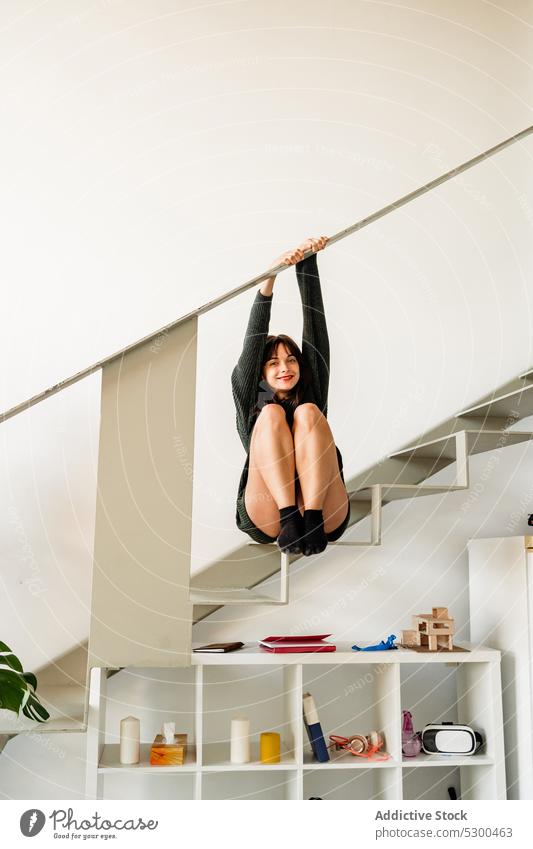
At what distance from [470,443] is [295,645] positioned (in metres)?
0.96

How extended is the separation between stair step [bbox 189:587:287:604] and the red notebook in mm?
204

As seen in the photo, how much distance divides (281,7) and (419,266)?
139cm

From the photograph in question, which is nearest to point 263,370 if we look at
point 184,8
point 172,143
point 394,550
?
point 394,550

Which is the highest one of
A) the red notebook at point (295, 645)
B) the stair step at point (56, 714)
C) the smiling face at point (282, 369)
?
the smiling face at point (282, 369)

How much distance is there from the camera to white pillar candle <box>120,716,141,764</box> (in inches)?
101

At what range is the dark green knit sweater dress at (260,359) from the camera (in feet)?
8.59

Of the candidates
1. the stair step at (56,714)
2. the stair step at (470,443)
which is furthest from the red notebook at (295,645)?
the stair step at (470,443)

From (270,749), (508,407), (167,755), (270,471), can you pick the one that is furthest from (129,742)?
(508,407)

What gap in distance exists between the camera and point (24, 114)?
3279 mm

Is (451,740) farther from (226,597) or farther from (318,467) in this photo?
(318,467)

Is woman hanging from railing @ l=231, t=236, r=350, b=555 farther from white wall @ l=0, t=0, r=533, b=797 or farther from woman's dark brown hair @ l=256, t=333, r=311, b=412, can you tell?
white wall @ l=0, t=0, r=533, b=797

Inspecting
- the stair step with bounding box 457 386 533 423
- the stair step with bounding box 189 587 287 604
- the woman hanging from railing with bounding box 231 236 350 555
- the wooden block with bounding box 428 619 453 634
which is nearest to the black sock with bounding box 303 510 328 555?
the woman hanging from railing with bounding box 231 236 350 555

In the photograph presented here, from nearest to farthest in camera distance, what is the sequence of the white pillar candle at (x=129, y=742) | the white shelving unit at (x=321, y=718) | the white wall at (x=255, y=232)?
the white pillar candle at (x=129, y=742) → the white shelving unit at (x=321, y=718) → the white wall at (x=255, y=232)

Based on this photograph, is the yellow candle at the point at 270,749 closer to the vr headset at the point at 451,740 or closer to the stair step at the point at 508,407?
the vr headset at the point at 451,740
